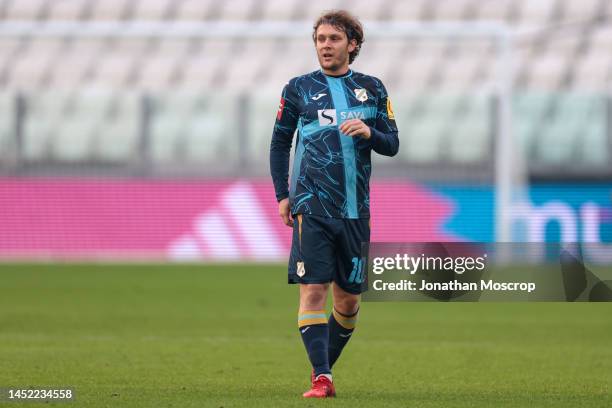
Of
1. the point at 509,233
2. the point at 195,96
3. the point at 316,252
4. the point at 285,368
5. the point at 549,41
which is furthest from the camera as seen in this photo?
the point at 549,41

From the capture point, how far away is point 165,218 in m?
20.2

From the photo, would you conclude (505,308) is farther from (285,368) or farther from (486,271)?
(486,271)

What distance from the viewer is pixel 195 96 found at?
22.2 metres

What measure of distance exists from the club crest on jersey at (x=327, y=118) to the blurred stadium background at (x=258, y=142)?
11.8 meters

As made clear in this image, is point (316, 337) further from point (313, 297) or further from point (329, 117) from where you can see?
point (329, 117)

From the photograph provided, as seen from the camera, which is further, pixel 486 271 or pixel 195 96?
pixel 195 96

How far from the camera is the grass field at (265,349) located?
655cm

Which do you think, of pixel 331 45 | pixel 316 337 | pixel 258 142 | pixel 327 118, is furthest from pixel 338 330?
pixel 258 142

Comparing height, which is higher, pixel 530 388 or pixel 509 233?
pixel 530 388

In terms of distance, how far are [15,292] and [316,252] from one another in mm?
8314

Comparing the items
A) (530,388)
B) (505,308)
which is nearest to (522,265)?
(530,388)

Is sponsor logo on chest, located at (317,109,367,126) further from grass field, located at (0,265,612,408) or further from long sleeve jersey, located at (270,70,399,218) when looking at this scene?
grass field, located at (0,265,612,408)

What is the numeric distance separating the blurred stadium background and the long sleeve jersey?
11658 mm

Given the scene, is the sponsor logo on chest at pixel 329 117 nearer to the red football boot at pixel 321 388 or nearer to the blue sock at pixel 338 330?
the blue sock at pixel 338 330
